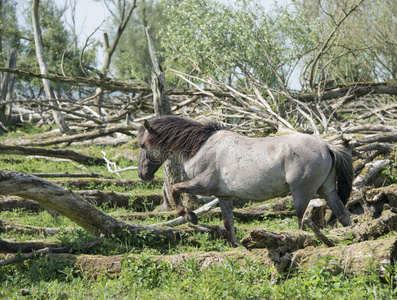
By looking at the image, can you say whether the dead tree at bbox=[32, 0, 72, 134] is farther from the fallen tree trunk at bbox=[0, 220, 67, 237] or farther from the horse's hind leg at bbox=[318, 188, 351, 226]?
the horse's hind leg at bbox=[318, 188, 351, 226]

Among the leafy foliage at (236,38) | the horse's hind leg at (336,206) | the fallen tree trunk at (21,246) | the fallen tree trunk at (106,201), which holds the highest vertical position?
the leafy foliage at (236,38)

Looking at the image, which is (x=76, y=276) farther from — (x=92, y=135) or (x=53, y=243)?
(x=92, y=135)

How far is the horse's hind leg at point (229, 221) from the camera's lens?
7263 mm

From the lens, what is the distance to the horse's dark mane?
7602 mm

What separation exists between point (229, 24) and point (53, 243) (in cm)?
1126

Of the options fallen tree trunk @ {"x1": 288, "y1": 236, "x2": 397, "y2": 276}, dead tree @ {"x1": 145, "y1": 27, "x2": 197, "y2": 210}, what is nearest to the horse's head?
dead tree @ {"x1": 145, "y1": 27, "x2": 197, "y2": 210}

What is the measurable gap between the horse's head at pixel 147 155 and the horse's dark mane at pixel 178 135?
0.04 meters

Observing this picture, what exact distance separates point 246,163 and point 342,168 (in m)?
1.47

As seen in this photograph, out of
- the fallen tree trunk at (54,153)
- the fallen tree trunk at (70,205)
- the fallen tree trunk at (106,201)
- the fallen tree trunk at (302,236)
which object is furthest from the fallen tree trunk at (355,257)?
the fallen tree trunk at (54,153)

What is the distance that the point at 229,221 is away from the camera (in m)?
7.44

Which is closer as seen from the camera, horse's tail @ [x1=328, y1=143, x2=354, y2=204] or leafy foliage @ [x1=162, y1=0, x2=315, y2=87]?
horse's tail @ [x1=328, y1=143, x2=354, y2=204]

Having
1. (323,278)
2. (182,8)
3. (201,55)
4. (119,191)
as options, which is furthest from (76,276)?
(182,8)

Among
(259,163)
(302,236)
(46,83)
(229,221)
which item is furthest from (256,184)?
(46,83)

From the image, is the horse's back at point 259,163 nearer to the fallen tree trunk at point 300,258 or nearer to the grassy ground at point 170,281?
the grassy ground at point 170,281
